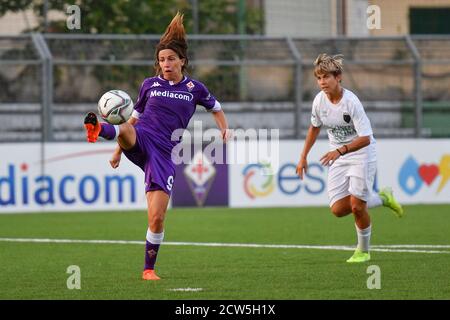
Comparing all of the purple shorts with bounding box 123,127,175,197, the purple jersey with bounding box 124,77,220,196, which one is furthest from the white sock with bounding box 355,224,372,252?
the purple shorts with bounding box 123,127,175,197

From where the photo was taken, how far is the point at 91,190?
2102 centimetres

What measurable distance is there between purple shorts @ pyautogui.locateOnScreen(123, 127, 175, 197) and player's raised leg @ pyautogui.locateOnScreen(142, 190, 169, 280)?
77 mm

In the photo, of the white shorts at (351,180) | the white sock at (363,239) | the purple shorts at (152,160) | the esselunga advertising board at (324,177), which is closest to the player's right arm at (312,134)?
the white shorts at (351,180)

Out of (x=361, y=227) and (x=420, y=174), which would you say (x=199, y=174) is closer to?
(x=420, y=174)

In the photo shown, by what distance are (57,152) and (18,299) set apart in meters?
11.7

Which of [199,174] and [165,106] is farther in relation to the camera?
[199,174]

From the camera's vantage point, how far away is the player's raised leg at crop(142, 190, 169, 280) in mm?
10758

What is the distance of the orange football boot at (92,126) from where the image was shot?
401 inches

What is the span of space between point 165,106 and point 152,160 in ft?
1.87

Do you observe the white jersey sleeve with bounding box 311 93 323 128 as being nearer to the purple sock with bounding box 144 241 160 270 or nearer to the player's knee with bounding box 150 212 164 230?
the player's knee with bounding box 150 212 164 230

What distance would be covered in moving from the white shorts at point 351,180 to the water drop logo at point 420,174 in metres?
9.96

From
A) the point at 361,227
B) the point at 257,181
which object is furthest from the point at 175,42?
the point at 257,181

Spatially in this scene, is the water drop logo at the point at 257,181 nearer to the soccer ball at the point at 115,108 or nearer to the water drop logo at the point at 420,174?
the water drop logo at the point at 420,174

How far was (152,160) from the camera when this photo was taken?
1086 cm
